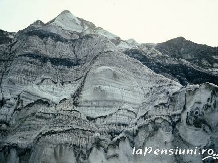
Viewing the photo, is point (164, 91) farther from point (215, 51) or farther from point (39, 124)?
point (215, 51)

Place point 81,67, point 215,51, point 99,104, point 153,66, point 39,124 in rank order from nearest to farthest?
point 39,124 < point 99,104 < point 81,67 < point 153,66 < point 215,51

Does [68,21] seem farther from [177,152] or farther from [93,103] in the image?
[177,152]

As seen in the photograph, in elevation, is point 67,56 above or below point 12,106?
above

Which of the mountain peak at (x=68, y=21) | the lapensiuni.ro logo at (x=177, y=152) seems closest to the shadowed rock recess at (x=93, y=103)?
the lapensiuni.ro logo at (x=177, y=152)

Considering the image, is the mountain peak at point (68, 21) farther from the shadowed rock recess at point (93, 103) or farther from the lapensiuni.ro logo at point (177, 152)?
the lapensiuni.ro logo at point (177, 152)

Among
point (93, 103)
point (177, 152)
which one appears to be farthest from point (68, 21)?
point (177, 152)

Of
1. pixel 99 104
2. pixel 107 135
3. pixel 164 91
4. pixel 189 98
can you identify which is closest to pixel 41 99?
pixel 99 104

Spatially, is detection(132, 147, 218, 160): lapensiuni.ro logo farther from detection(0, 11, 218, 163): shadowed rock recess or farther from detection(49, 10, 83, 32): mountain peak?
detection(49, 10, 83, 32): mountain peak

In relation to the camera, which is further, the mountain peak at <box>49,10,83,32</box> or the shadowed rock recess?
the mountain peak at <box>49,10,83,32</box>

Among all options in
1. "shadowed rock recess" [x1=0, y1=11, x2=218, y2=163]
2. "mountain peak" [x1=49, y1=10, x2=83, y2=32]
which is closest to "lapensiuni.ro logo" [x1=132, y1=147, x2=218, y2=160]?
"shadowed rock recess" [x1=0, y1=11, x2=218, y2=163]
